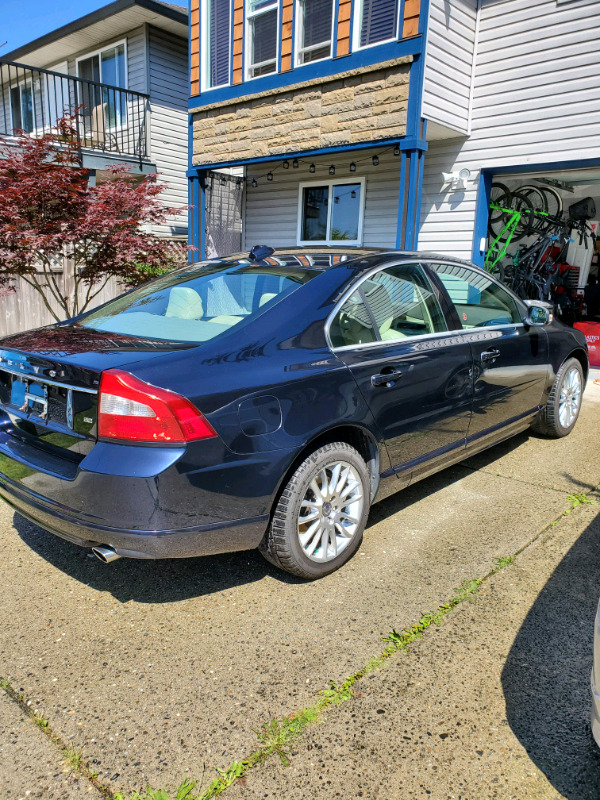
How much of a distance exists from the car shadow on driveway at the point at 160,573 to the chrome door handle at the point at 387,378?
1.05 meters

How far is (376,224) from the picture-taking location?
10.4 m

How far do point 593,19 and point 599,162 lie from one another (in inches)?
66.8

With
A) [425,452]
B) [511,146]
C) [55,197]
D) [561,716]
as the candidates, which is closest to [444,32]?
[511,146]

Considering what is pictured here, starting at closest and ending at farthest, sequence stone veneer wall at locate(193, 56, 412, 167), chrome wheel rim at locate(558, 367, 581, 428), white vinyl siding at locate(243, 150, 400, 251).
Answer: chrome wheel rim at locate(558, 367, 581, 428) < stone veneer wall at locate(193, 56, 412, 167) < white vinyl siding at locate(243, 150, 400, 251)

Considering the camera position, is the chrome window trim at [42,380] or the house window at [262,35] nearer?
the chrome window trim at [42,380]

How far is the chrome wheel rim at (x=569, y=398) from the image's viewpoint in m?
5.04

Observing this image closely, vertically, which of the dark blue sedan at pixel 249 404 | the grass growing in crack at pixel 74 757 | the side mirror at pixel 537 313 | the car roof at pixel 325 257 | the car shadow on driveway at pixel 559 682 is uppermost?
the car roof at pixel 325 257

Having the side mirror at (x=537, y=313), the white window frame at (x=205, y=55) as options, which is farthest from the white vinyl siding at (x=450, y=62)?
the side mirror at (x=537, y=313)

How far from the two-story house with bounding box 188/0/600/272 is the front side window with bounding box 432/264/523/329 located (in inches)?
161

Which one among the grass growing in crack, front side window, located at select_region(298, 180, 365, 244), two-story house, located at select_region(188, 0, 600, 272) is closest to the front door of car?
the grass growing in crack

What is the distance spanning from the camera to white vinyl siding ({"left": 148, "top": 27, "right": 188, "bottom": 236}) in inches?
549

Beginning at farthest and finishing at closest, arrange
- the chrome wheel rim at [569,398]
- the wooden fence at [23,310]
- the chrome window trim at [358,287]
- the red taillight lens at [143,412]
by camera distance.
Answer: the wooden fence at [23,310] < the chrome wheel rim at [569,398] < the chrome window trim at [358,287] < the red taillight lens at [143,412]

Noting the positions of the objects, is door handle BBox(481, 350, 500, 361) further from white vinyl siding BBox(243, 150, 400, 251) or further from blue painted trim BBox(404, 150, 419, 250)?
white vinyl siding BBox(243, 150, 400, 251)

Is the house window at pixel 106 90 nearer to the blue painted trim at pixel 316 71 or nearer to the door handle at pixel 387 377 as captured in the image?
the blue painted trim at pixel 316 71
